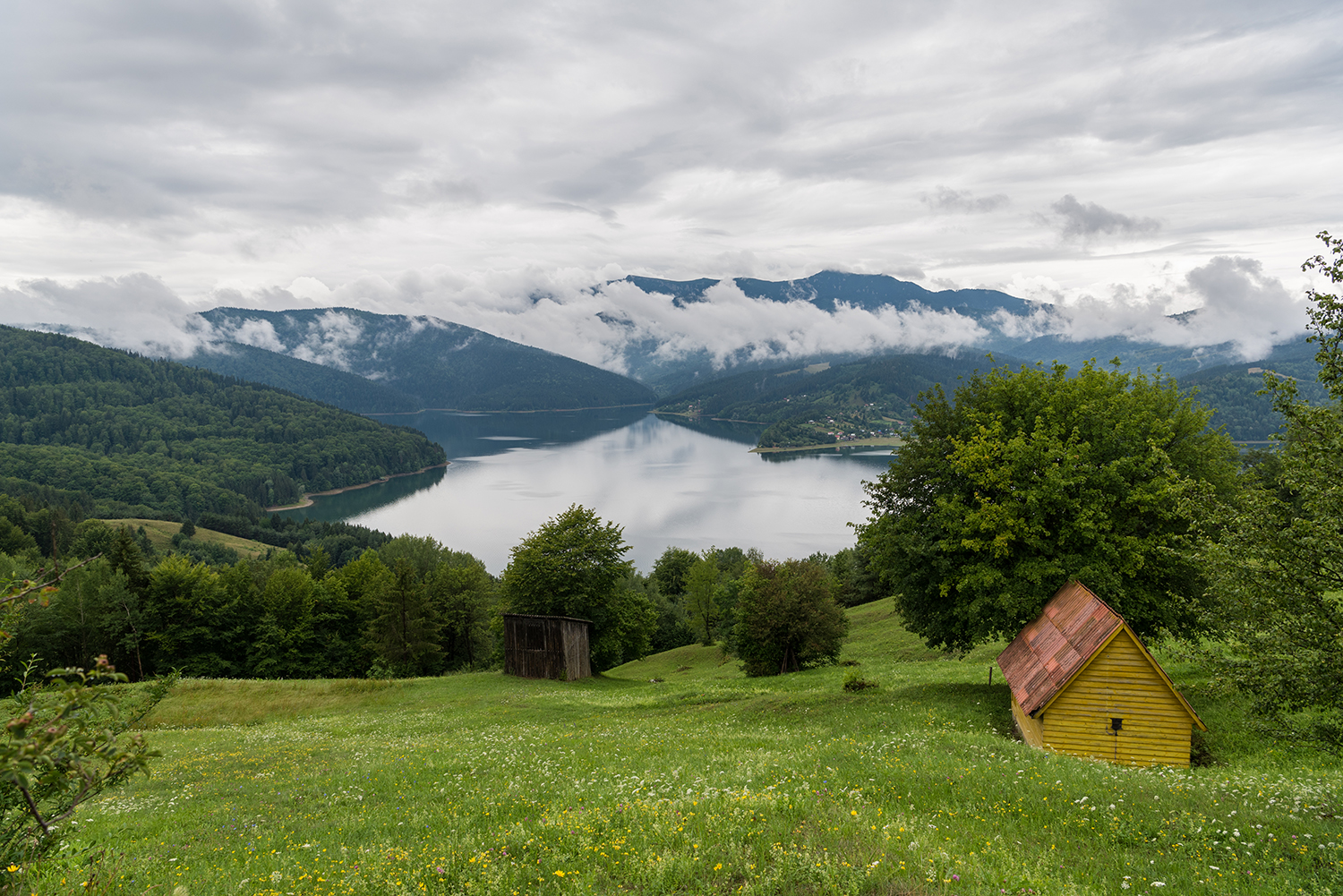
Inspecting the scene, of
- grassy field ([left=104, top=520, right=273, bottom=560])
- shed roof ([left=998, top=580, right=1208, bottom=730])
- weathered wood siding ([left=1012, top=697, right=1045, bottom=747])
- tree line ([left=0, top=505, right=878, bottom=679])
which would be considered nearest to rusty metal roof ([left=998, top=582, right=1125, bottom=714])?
shed roof ([left=998, top=580, right=1208, bottom=730])

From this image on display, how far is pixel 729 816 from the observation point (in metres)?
9.85

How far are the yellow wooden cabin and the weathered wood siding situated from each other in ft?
0.11

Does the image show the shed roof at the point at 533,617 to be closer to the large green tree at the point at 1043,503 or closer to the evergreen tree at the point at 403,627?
the evergreen tree at the point at 403,627

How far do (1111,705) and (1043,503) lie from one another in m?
6.95

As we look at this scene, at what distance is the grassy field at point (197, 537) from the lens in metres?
135

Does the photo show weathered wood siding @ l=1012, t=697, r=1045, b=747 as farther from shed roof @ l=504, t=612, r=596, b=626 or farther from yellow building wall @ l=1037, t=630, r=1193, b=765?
shed roof @ l=504, t=612, r=596, b=626

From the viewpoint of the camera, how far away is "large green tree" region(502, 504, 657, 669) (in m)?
47.5

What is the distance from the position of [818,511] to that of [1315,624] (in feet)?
461

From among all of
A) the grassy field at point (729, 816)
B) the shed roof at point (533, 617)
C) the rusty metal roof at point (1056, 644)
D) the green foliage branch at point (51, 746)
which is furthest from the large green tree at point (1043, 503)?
the shed roof at point (533, 617)

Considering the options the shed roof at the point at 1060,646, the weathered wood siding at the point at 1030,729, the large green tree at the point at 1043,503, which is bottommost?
the weathered wood siding at the point at 1030,729

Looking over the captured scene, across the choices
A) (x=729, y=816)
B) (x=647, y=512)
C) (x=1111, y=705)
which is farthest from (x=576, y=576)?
(x=647, y=512)

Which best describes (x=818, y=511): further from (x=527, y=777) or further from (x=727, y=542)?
(x=527, y=777)

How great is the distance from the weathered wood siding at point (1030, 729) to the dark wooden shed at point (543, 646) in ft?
96.8

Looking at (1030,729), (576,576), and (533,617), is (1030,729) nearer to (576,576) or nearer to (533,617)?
(533,617)
